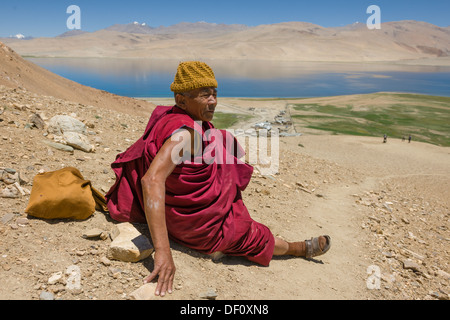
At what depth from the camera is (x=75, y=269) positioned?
96.0 inches

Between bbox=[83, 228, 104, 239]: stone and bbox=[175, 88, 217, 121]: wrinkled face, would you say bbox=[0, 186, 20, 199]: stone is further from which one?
bbox=[175, 88, 217, 121]: wrinkled face

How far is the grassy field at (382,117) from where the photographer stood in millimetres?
21770

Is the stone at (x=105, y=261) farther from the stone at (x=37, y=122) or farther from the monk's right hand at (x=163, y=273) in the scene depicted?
the stone at (x=37, y=122)

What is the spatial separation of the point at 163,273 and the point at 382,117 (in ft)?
92.4

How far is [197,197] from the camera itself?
2.73 meters

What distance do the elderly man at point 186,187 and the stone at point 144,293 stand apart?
0.14 ft

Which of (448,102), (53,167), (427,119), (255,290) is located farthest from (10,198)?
(448,102)

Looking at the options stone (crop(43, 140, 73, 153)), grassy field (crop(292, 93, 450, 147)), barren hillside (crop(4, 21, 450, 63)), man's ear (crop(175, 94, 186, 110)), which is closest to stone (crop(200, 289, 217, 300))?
man's ear (crop(175, 94, 186, 110))

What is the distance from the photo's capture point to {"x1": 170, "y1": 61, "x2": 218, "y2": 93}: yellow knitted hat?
8.80ft

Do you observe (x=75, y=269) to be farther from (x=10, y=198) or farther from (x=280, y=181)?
(x=280, y=181)

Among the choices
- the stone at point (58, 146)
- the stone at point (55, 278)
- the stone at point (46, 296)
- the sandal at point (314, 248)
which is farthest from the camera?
the stone at point (58, 146)

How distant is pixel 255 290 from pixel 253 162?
4206 mm

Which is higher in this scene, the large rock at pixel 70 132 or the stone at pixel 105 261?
the large rock at pixel 70 132

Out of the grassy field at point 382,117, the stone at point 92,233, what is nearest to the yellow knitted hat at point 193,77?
the stone at point 92,233
